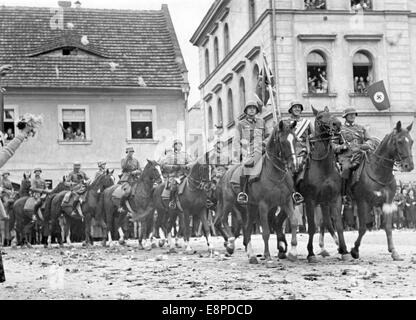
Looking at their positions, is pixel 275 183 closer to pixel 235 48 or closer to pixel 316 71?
pixel 235 48

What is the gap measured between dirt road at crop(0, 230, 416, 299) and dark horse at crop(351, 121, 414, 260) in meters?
0.54

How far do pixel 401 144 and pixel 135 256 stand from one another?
20.7 feet

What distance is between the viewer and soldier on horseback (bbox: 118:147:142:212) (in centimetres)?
1830

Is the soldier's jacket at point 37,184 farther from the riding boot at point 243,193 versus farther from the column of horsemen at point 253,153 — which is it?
the riding boot at point 243,193

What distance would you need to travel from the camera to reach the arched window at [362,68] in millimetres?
24438

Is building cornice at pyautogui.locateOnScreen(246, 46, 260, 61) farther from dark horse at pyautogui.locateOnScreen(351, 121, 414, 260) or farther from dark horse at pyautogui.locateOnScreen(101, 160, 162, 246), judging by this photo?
dark horse at pyautogui.locateOnScreen(351, 121, 414, 260)

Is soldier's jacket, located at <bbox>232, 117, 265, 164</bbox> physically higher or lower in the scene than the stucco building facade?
lower

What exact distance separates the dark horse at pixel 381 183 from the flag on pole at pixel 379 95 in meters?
11.6

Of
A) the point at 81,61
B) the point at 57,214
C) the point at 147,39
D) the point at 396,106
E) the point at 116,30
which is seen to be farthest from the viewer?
the point at 396,106

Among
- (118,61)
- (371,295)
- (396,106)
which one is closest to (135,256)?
(118,61)

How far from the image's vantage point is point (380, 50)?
2616cm

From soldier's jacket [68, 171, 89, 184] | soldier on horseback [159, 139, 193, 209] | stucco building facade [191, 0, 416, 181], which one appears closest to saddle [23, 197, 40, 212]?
soldier's jacket [68, 171, 89, 184]
